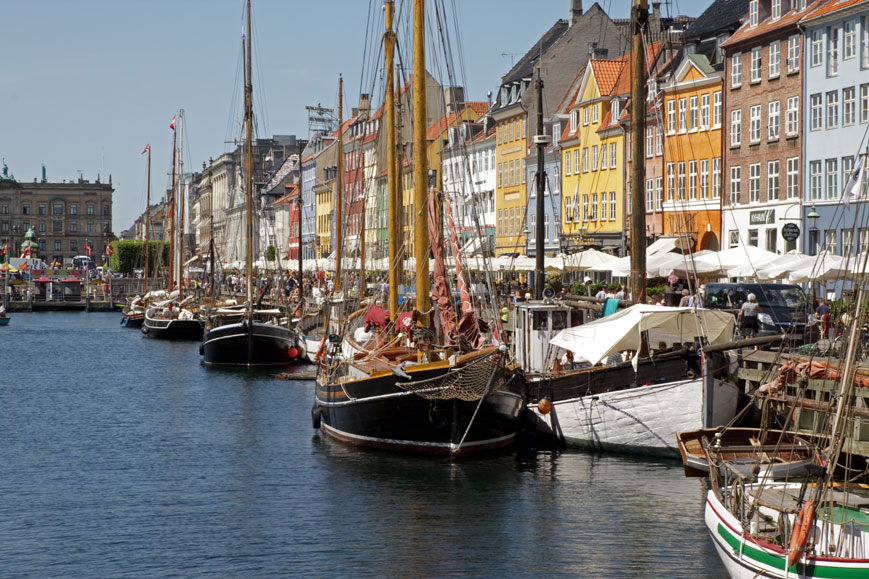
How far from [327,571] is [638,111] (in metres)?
15.9

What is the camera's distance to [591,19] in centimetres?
9625

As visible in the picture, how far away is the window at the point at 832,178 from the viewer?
2319 inches

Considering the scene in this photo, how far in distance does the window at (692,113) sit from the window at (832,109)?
470 inches

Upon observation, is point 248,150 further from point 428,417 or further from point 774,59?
point 428,417

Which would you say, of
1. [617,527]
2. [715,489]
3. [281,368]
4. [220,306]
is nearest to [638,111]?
[617,527]

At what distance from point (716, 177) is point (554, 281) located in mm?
14566

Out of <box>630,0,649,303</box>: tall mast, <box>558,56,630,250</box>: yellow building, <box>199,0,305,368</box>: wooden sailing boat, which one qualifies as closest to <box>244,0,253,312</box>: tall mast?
<box>199,0,305,368</box>: wooden sailing boat

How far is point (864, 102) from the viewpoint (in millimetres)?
56906

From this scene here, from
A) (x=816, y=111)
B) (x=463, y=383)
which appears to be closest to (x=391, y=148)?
(x=463, y=383)

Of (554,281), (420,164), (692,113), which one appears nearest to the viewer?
(420,164)

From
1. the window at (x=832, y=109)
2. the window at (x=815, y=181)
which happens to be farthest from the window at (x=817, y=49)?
the window at (x=815, y=181)

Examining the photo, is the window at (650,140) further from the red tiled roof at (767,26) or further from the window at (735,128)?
the red tiled roof at (767,26)

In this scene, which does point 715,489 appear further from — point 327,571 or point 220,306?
point 220,306

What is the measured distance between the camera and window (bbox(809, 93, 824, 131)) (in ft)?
198
